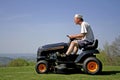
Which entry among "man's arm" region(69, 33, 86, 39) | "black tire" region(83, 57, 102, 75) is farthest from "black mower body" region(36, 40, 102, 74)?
"man's arm" region(69, 33, 86, 39)

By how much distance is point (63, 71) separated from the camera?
9906 millimetres

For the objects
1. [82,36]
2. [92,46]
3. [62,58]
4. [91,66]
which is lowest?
[91,66]

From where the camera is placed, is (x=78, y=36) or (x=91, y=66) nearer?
(x=91, y=66)

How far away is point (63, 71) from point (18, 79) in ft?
6.90

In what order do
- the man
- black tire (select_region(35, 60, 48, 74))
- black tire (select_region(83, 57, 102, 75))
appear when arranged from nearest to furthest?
black tire (select_region(83, 57, 102, 75)) → the man → black tire (select_region(35, 60, 48, 74))

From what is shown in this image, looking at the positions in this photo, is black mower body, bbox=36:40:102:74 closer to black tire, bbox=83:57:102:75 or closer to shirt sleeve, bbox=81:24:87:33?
black tire, bbox=83:57:102:75

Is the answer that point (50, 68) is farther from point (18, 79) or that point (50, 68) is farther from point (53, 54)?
point (18, 79)

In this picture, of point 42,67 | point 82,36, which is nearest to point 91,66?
point 82,36

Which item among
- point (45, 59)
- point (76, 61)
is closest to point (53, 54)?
point (45, 59)

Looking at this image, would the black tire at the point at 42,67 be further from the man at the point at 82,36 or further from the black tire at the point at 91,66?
the black tire at the point at 91,66

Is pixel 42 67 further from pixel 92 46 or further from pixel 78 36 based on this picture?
pixel 92 46

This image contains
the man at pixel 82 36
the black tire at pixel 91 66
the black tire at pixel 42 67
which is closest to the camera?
the black tire at pixel 91 66

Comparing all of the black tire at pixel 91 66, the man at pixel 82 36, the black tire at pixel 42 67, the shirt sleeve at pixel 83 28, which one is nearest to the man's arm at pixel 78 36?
the man at pixel 82 36

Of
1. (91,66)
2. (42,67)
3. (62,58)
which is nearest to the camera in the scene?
(91,66)
